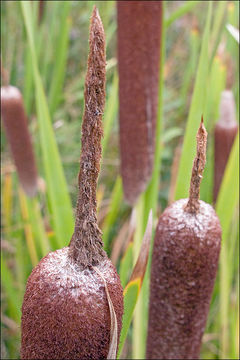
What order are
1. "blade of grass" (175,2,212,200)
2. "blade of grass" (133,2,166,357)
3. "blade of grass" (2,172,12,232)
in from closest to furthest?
"blade of grass" (175,2,212,200) → "blade of grass" (133,2,166,357) → "blade of grass" (2,172,12,232)

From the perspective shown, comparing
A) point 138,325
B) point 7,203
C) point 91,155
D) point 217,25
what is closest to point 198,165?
point 91,155

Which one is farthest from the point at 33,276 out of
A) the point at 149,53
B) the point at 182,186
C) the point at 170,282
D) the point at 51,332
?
the point at 149,53

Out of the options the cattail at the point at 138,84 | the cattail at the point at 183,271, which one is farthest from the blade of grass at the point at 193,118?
the cattail at the point at 183,271

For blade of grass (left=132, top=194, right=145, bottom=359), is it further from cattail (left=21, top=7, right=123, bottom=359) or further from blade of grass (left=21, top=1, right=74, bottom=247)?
cattail (left=21, top=7, right=123, bottom=359)

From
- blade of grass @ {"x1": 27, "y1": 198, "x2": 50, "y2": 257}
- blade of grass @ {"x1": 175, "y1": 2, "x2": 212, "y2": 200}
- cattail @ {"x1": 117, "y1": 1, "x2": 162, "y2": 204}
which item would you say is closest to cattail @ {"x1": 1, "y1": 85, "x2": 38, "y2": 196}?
blade of grass @ {"x1": 27, "y1": 198, "x2": 50, "y2": 257}

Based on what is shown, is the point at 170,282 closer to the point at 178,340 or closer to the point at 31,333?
the point at 178,340

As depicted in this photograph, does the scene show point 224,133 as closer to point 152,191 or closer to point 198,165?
point 152,191

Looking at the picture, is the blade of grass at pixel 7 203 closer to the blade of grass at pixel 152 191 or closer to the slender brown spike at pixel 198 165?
the blade of grass at pixel 152 191
